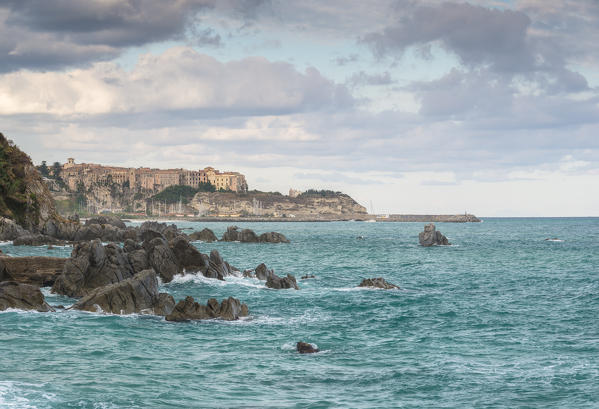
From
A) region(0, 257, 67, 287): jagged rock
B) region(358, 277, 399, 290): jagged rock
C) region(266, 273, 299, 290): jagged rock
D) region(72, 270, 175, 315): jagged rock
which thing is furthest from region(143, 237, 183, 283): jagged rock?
region(358, 277, 399, 290): jagged rock

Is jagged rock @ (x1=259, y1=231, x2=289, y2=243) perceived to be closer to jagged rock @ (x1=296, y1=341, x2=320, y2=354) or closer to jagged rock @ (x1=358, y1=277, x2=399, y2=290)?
jagged rock @ (x1=358, y1=277, x2=399, y2=290)

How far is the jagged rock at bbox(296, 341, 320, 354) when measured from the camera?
2494cm

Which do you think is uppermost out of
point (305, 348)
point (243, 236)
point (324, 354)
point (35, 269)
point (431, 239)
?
point (431, 239)

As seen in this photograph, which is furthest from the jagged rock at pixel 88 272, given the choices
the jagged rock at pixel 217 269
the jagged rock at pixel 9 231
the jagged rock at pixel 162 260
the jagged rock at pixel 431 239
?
the jagged rock at pixel 431 239

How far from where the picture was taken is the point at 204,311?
3172 cm

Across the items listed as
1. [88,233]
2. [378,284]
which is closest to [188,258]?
[378,284]

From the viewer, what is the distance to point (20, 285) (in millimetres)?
32875

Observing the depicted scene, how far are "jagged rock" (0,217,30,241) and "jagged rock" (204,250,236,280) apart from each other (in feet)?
154

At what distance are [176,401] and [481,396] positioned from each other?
376 inches

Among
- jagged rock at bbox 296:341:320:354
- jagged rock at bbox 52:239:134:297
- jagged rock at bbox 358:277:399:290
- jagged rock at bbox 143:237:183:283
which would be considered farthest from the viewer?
jagged rock at bbox 143:237:183:283

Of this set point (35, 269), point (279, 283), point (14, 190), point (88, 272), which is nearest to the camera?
point (88, 272)

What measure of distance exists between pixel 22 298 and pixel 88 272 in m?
7.49

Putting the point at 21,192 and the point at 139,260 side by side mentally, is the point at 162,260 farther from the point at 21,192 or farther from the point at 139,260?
the point at 21,192

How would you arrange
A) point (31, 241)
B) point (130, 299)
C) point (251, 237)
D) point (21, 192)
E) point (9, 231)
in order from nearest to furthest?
point (130, 299) < point (31, 241) < point (9, 231) < point (21, 192) < point (251, 237)
